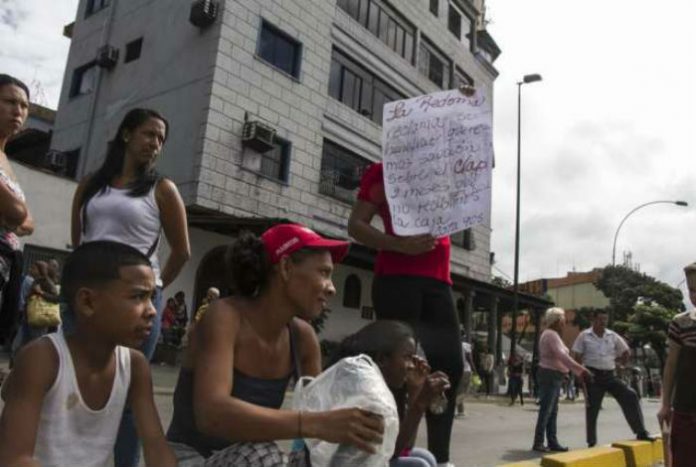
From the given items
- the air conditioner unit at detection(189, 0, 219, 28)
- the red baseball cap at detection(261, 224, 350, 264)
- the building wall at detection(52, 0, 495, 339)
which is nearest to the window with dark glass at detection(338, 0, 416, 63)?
the building wall at detection(52, 0, 495, 339)

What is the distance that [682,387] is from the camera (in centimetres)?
419

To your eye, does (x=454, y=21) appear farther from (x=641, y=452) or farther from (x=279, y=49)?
(x=641, y=452)

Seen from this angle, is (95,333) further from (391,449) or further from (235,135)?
(235,135)

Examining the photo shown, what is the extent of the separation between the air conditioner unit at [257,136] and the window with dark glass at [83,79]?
691 cm

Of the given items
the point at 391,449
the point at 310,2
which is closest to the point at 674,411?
the point at 391,449

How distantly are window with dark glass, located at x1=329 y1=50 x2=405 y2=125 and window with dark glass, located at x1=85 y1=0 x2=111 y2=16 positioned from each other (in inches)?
312

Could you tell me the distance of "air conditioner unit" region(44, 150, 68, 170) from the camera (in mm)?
18656

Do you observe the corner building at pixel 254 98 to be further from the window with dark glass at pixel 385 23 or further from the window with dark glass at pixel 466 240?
the window with dark glass at pixel 466 240

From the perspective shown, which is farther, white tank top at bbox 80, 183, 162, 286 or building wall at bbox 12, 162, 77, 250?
building wall at bbox 12, 162, 77, 250

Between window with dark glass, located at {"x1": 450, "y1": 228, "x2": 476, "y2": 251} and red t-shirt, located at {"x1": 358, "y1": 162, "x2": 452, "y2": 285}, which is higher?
window with dark glass, located at {"x1": 450, "y1": 228, "x2": 476, "y2": 251}

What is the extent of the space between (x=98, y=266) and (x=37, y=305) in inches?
223

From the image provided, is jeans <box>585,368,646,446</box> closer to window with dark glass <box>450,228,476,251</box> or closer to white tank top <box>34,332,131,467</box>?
white tank top <box>34,332,131,467</box>

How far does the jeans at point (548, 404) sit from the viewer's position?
7250 mm

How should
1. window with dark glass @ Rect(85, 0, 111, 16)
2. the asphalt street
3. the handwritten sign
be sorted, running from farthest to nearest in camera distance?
window with dark glass @ Rect(85, 0, 111, 16), the asphalt street, the handwritten sign
